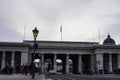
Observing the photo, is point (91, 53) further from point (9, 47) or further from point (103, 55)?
point (9, 47)

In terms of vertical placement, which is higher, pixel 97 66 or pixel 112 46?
pixel 112 46

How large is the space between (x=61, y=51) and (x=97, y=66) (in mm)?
13971

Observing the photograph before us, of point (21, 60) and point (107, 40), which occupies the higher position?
point (107, 40)

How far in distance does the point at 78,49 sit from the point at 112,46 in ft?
40.7

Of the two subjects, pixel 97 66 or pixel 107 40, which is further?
pixel 107 40

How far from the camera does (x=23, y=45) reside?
364 feet

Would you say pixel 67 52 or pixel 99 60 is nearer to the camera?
pixel 99 60

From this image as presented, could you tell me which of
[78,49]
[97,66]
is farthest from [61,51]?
[97,66]

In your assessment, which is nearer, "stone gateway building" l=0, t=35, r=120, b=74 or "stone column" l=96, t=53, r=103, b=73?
"stone gateway building" l=0, t=35, r=120, b=74

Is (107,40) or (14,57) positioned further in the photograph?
(107,40)

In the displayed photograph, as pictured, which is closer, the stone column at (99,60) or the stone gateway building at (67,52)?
the stone gateway building at (67,52)

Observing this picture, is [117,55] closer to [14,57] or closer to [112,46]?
[112,46]

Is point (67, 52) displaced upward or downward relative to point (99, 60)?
upward

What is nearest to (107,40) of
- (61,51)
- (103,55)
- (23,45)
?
(103,55)
